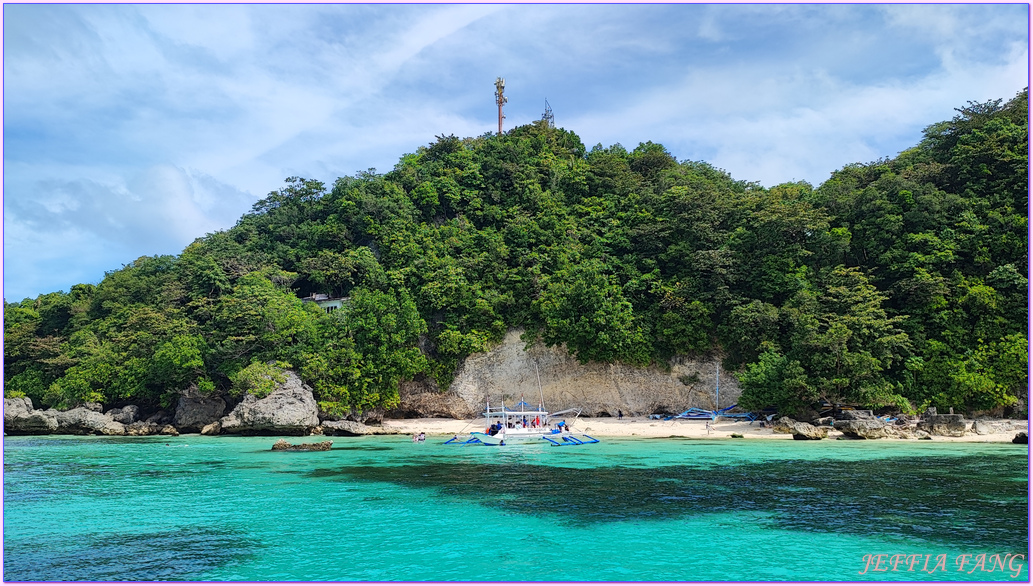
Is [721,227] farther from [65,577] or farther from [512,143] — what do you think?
[65,577]

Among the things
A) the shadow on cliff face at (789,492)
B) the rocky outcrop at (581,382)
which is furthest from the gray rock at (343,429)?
the shadow on cliff face at (789,492)

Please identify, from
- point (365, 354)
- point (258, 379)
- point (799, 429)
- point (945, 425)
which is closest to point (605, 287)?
point (799, 429)

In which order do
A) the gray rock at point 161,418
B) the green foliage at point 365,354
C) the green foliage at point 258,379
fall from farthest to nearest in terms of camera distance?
the gray rock at point 161,418 < the green foliage at point 365,354 < the green foliage at point 258,379

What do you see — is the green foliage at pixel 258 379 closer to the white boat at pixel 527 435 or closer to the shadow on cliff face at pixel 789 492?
the white boat at pixel 527 435

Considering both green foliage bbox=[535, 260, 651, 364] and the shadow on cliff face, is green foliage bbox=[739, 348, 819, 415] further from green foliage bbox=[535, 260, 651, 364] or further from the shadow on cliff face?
the shadow on cliff face

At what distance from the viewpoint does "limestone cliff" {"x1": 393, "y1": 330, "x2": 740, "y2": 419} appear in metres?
38.7

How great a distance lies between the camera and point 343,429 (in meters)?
35.5

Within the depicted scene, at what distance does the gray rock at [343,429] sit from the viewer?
35.5 m

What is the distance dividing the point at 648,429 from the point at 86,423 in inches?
1345

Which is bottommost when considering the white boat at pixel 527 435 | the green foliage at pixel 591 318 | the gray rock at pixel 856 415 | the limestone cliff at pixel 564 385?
the white boat at pixel 527 435

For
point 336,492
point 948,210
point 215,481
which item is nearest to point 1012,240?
point 948,210

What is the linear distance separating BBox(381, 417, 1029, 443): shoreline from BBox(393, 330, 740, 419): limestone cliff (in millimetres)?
1165

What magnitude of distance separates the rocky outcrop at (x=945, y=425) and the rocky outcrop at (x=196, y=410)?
3996cm

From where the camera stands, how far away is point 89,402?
131 ft
